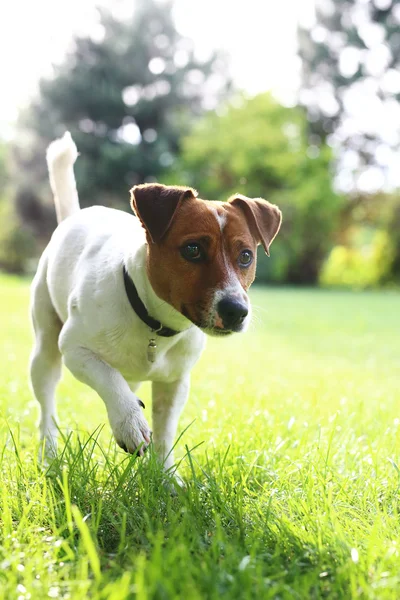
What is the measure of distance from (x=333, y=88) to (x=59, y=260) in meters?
40.0

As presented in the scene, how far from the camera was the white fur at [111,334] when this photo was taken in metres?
3.38

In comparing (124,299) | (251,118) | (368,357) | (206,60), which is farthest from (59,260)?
(206,60)

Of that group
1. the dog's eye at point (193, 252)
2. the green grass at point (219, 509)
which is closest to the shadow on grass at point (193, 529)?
the green grass at point (219, 509)

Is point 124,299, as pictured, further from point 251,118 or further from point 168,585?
point 251,118

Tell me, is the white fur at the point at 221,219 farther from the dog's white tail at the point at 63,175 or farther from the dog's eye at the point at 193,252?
the dog's white tail at the point at 63,175

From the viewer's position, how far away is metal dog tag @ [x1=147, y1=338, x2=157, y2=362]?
3.52 meters

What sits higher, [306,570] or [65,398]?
[306,570]

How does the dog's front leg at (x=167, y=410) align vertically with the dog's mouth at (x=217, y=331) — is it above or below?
below

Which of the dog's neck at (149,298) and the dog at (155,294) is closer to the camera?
the dog at (155,294)

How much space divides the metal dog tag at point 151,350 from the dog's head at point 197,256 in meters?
0.28

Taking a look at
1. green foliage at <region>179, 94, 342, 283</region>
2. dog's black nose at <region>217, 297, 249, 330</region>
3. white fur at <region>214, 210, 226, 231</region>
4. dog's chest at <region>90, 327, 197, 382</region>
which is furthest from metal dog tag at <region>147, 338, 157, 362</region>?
green foliage at <region>179, 94, 342, 283</region>

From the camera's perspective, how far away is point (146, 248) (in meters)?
3.49

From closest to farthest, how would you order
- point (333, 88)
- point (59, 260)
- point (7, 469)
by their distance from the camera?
point (7, 469) → point (59, 260) → point (333, 88)

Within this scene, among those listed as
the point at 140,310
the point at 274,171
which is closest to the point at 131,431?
the point at 140,310
